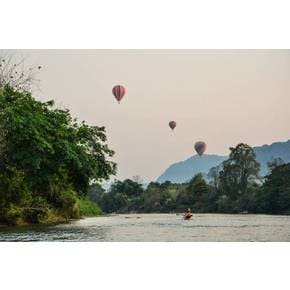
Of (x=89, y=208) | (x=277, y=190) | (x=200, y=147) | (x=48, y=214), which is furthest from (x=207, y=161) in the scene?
(x=48, y=214)

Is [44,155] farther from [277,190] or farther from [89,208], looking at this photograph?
[277,190]

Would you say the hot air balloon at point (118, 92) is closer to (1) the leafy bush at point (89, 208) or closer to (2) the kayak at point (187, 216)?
(1) the leafy bush at point (89, 208)

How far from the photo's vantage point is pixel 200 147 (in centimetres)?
826

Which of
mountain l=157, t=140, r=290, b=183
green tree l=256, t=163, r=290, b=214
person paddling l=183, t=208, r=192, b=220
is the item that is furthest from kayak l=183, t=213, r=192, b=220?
green tree l=256, t=163, r=290, b=214

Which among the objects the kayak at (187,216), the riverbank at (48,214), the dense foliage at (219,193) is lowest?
the kayak at (187,216)

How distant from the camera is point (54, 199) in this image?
9.30 m

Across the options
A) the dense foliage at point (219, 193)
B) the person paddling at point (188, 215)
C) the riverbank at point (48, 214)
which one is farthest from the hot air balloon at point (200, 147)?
the riverbank at point (48, 214)

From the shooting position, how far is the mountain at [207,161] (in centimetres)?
821

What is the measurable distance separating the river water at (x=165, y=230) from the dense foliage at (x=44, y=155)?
1.30 feet

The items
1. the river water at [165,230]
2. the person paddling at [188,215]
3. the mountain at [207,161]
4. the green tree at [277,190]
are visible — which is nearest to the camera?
the river water at [165,230]

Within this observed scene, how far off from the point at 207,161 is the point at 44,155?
177 cm
